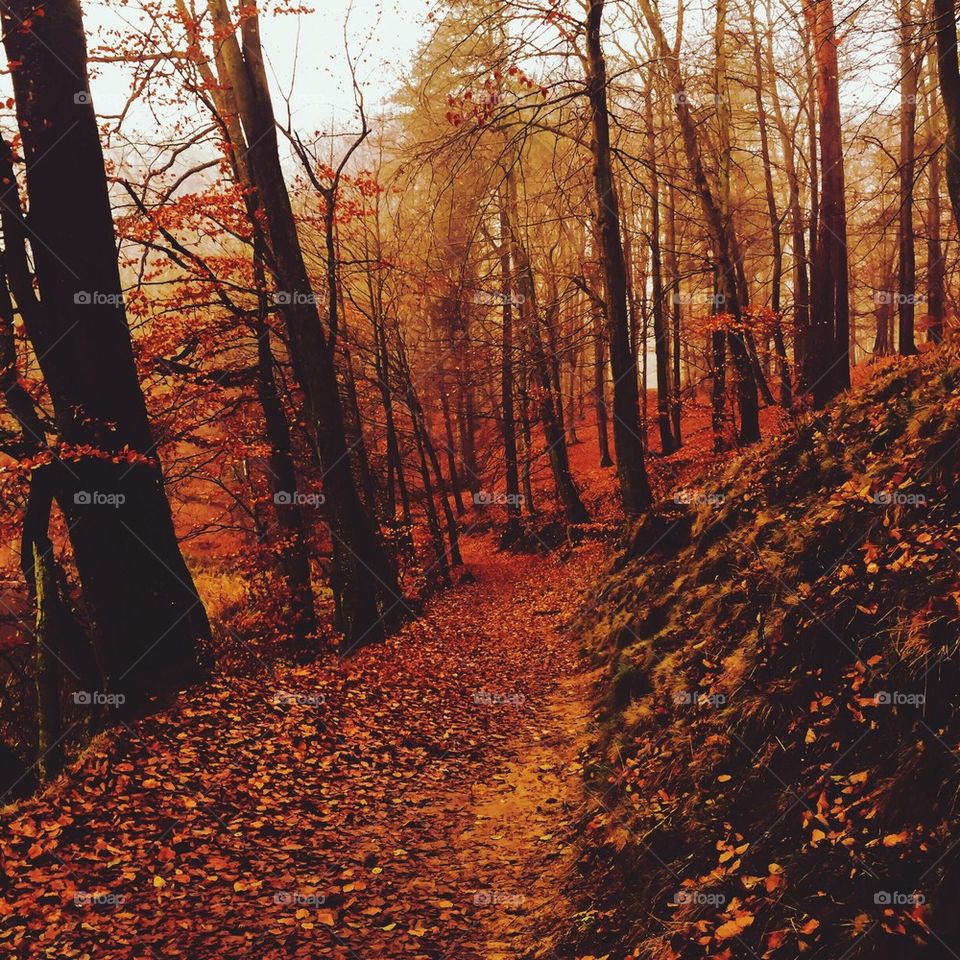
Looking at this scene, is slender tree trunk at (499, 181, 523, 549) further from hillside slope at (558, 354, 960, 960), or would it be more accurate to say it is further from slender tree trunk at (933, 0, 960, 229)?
hillside slope at (558, 354, 960, 960)

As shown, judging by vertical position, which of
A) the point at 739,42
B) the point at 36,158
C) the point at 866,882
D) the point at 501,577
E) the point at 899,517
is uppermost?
the point at 739,42

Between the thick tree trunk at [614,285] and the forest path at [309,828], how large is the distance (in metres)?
3.75

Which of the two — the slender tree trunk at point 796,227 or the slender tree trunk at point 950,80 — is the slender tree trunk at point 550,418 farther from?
the slender tree trunk at point 950,80

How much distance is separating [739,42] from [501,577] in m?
13.2

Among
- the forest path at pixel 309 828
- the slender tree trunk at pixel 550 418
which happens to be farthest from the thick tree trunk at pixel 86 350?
the slender tree trunk at pixel 550 418

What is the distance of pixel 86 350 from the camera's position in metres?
6.83

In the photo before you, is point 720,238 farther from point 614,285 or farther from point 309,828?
point 309,828

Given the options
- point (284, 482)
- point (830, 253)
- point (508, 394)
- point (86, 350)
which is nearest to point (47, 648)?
point (86, 350)

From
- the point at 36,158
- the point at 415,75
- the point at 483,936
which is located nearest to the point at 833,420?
the point at 483,936

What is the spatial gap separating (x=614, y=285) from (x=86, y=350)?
286 inches

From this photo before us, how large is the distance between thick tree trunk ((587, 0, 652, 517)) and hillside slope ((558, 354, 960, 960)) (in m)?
3.80

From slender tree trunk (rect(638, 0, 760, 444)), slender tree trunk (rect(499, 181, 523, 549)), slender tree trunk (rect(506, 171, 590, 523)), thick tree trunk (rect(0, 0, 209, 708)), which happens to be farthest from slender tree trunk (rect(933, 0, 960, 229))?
slender tree trunk (rect(506, 171, 590, 523))

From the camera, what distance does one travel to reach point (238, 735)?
265 inches

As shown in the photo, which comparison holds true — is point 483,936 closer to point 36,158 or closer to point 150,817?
point 150,817
